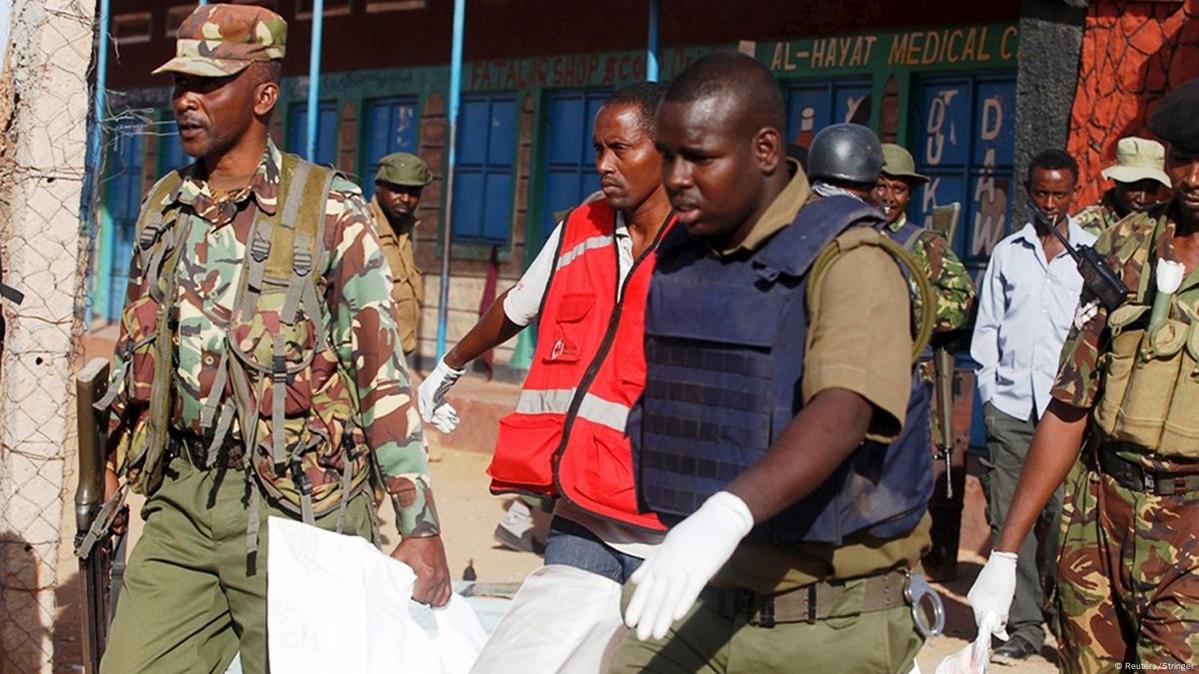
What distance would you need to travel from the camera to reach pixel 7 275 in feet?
18.4

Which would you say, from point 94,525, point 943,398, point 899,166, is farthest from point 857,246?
point 943,398

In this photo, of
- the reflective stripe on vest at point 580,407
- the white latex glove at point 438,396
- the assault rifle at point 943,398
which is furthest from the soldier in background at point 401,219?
the reflective stripe on vest at point 580,407

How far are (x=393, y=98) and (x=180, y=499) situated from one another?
1268cm

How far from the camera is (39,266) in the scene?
18.5ft

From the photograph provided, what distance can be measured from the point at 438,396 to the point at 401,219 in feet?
14.4

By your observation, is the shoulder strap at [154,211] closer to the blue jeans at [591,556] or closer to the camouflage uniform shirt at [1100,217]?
the blue jeans at [591,556]

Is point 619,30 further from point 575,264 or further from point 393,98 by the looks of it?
point 575,264

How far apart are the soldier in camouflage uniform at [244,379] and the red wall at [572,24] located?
7.07m

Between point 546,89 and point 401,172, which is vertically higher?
point 546,89

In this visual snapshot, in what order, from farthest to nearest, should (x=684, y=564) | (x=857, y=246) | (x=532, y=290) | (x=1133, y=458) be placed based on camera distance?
(x=532, y=290)
(x=1133, y=458)
(x=857, y=246)
(x=684, y=564)

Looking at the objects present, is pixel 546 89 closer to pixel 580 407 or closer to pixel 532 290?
pixel 532 290

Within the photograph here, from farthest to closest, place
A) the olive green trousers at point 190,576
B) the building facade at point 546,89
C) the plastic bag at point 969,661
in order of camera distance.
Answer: the building facade at point 546,89
the olive green trousers at point 190,576
the plastic bag at point 969,661

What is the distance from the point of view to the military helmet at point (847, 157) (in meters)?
6.21

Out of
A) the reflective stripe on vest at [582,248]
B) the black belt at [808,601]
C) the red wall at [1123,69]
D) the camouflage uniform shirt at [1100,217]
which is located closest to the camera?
the black belt at [808,601]
